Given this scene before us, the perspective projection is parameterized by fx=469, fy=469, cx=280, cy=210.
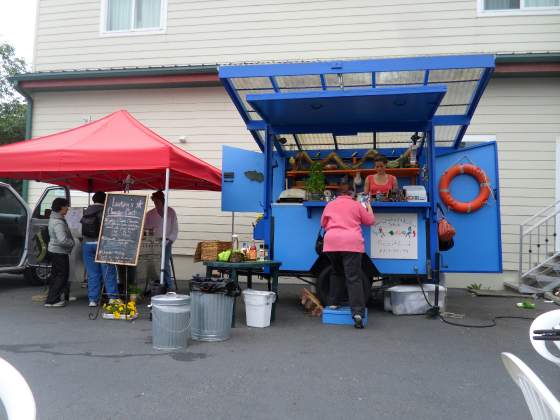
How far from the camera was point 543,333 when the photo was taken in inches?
81.9

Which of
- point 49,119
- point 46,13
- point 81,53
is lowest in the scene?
point 49,119

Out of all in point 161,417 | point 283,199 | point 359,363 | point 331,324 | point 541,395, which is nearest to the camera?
point 541,395

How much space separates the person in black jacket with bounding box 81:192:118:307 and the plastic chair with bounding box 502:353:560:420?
224 inches

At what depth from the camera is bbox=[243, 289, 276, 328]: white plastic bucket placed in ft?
18.6

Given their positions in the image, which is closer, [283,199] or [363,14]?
[283,199]

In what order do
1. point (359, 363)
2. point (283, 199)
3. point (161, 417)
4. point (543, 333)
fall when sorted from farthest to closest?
point (283, 199) < point (359, 363) < point (161, 417) < point (543, 333)

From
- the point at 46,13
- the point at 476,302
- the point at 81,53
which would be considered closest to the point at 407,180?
the point at 476,302

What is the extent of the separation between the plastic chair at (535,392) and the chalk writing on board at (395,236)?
4682mm

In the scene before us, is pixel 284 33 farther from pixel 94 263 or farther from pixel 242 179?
pixel 94 263

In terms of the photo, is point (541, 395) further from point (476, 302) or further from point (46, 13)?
point (46, 13)

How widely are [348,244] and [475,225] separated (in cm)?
224

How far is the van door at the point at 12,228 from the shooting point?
26.8ft

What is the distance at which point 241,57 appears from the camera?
1045 centimetres

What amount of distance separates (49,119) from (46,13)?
269 centimetres
